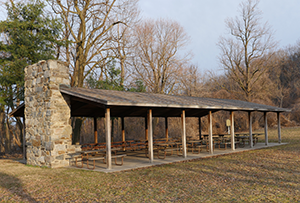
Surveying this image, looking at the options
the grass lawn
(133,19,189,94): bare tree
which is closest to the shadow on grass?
the grass lawn

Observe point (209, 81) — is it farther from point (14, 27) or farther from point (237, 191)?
point (237, 191)

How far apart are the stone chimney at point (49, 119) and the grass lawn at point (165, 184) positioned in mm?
887

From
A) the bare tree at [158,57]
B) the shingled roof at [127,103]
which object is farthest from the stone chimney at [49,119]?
the bare tree at [158,57]

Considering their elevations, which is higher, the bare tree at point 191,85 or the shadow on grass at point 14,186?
the bare tree at point 191,85

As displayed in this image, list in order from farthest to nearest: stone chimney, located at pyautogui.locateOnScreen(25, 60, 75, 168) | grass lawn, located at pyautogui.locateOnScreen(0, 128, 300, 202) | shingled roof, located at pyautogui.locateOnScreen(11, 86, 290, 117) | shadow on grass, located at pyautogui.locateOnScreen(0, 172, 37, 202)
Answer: stone chimney, located at pyautogui.locateOnScreen(25, 60, 75, 168), shingled roof, located at pyautogui.locateOnScreen(11, 86, 290, 117), shadow on grass, located at pyautogui.locateOnScreen(0, 172, 37, 202), grass lawn, located at pyautogui.locateOnScreen(0, 128, 300, 202)

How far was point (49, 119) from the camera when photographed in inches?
349

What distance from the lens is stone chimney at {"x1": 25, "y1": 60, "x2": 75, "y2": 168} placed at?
29.1 ft

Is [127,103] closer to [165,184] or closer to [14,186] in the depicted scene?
[165,184]

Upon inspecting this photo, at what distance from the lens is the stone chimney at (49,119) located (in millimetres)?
8859

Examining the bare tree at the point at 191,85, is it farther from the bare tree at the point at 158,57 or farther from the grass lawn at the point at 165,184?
the grass lawn at the point at 165,184

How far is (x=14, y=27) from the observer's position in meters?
13.5

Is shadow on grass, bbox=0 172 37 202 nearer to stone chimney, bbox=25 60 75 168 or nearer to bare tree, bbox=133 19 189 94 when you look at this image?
stone chimney, bbox=25 60 75 168

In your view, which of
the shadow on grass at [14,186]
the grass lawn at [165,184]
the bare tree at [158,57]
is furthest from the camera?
the bare tree at [158,57]

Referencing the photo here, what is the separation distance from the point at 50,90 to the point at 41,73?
0.96 meters
